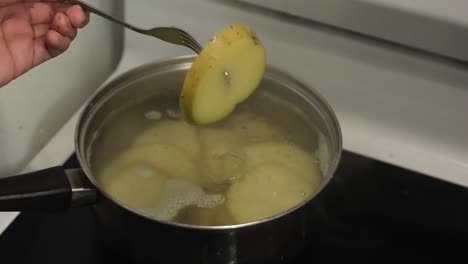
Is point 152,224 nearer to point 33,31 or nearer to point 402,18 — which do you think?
point 33,31

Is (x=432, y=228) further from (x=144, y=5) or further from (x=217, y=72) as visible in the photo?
(x=144, y=5)

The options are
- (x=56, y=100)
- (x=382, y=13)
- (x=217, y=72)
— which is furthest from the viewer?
(x=56, y=100)

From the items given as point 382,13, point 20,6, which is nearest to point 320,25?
point 382,13

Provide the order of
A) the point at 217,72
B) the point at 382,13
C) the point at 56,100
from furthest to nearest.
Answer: the point at 56,100
the point at 382,13
the point at 217,72

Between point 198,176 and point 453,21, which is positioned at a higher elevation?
point 453,21

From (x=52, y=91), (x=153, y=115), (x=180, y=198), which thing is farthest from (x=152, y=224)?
(x=52, y=91)

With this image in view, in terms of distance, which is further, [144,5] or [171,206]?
[144,5]

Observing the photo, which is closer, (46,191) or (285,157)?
(46,191)
